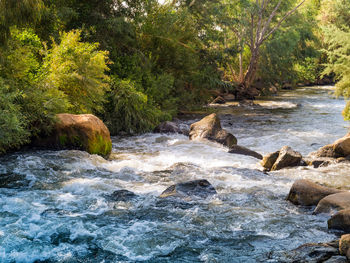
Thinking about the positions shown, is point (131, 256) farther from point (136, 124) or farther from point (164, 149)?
point (136, 124)

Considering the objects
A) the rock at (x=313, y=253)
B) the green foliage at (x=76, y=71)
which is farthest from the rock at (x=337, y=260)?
the green foliage at (x=76, y=71)

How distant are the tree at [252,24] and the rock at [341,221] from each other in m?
18.7

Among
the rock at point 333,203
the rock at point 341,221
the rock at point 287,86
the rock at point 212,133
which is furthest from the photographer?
the rock at point 287,86

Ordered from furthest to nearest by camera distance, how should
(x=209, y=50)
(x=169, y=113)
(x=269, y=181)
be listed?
(x=209, y=50), (x=169, y=113), (x=269, y=181)

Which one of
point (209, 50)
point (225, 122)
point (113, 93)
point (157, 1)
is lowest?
point (225, 122)

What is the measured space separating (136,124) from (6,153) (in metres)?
5.73

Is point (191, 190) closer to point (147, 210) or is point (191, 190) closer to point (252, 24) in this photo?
point (147, 210)

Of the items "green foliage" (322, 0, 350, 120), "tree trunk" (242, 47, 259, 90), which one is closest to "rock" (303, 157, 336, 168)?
"green foliage" (322, 0, 350, 120)

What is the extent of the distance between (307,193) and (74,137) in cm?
617

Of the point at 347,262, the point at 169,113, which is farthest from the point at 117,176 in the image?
the point at 169,113

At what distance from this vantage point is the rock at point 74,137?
1062cm

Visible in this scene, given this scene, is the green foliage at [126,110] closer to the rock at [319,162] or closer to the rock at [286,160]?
the rock at [286,160]

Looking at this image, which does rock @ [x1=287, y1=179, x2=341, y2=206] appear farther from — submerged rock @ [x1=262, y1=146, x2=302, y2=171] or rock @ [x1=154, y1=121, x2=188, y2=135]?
rock @ [x1=154, y1=121, x2=188, y2=135]

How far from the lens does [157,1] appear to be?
19203 millimetres
